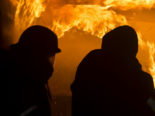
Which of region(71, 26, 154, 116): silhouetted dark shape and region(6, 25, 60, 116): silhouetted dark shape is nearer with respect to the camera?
region(6, 25, 60, 116): silhouetted dark shape

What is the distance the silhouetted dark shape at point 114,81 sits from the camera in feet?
14.8

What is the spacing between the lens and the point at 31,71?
380cm

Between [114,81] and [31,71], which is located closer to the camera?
[31,71]

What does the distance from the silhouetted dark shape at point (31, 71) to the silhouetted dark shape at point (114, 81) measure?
54 cm

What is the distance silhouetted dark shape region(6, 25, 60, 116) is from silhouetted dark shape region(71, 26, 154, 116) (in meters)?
0.54

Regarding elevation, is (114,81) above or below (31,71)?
below

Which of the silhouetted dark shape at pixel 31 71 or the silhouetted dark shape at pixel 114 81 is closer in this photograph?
the silhouetted dark shape at pixel 31 71

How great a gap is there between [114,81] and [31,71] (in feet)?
4.04

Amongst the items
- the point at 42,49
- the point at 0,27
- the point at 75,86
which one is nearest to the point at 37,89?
the point at 42,49

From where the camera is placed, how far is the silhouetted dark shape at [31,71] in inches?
137

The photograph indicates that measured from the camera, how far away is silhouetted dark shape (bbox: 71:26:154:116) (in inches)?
178

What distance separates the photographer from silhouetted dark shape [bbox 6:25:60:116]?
11.4 feet

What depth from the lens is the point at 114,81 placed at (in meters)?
4.60

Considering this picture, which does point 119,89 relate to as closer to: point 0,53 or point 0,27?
point 0,53
